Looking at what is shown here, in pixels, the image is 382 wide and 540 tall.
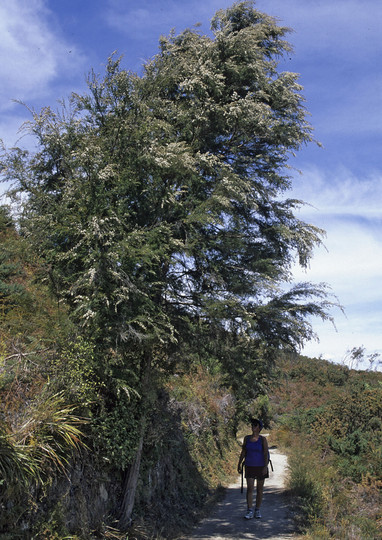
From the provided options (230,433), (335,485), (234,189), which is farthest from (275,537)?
(230,433)

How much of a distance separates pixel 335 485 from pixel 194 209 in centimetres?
752

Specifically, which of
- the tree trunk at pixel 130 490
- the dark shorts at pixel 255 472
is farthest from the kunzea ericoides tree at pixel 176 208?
the dark shorts at pixel 255 472

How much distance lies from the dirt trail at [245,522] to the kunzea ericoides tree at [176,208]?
6.07 ft

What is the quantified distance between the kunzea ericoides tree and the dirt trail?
185 cm

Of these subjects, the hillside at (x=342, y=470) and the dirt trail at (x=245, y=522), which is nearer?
the dirt trail at (x=245, y=522)

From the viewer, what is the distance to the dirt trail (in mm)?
8062

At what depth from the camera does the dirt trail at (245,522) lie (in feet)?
26.5

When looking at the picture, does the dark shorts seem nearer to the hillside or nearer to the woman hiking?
the woman hiking

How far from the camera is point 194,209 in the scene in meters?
8.75

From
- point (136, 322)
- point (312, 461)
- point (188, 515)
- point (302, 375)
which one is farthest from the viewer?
point (302, 375)

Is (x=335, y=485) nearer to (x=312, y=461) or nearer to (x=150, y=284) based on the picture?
(x=312, y=461)

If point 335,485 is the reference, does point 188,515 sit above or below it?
below

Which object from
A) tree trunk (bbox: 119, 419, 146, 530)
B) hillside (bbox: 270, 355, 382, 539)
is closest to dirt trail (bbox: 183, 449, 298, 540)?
hillside (bbox: 270, 355, 382, 539)

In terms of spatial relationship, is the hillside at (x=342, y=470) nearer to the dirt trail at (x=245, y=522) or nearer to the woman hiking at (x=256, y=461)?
the dirt trail at (x=245, y=522)
